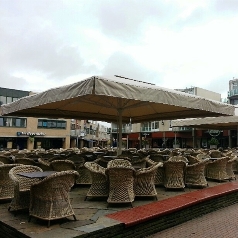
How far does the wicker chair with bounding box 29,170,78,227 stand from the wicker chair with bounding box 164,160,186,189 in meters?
3.04

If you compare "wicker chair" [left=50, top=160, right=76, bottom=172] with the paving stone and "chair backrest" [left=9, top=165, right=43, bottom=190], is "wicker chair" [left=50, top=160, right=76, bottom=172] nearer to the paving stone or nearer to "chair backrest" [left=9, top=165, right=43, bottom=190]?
"chair backrest" [left=9, top=165, right=43, bottom=190]

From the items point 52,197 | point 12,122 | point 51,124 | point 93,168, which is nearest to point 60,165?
point 93,168

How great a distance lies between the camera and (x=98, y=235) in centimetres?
342

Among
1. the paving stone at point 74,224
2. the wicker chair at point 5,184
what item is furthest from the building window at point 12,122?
the paving stone at point 74,224

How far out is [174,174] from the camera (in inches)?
246

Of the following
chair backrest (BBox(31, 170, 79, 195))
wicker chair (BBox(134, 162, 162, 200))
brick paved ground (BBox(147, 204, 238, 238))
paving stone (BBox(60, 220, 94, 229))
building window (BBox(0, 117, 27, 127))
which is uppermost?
building window (BBox(0, 117, 27, 127))

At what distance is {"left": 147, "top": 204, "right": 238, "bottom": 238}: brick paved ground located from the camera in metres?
4.14

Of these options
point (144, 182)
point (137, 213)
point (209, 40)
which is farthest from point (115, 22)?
point (137, 213)

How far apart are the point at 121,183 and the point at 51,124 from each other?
45.0 meters

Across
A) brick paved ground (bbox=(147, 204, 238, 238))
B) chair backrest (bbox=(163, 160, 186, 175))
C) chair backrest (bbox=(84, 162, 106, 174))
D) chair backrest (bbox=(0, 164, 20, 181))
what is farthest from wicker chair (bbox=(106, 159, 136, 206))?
chair backrest (bbox=(0, 164, 20, 181))

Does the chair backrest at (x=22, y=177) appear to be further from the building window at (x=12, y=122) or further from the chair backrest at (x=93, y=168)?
the building window at (x=12, y=122)

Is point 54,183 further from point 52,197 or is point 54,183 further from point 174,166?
point 174,166

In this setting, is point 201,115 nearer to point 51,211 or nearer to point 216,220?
point 216,220

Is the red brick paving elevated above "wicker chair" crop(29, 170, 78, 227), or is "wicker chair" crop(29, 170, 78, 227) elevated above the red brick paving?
"wicker chair" crop(29, 170, 78, 227)
